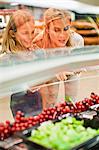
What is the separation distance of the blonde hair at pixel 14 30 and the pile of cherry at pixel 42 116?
389 millimetres

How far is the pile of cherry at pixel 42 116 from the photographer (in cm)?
100

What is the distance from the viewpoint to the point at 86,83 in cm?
161

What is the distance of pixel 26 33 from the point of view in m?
1.32

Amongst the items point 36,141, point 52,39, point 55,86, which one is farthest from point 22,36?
point 36,141

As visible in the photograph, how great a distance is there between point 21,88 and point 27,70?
0.10m

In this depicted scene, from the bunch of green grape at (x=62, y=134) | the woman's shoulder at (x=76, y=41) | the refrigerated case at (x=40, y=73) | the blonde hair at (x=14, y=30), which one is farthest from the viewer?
the woman's shoulder at (x=76, y=41)

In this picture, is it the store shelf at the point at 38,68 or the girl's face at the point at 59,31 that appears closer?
the store shelf at the point at 38,68

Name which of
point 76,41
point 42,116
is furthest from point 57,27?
point 76,41

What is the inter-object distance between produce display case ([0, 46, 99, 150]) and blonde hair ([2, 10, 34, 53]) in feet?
0.87

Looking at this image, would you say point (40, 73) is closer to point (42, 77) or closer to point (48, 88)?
point (42, 77)

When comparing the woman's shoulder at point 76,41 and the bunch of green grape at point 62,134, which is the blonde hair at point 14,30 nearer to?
the woman's shoulder at point 76,41

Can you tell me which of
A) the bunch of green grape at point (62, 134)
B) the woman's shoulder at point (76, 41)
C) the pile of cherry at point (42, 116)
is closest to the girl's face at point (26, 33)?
the woman's shoulder at point (76, 41)

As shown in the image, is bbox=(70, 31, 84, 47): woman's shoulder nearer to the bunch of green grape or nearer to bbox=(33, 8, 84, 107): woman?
bbox=(33, 8, 84, 107): woman

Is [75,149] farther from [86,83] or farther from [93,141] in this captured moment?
[86,83]
